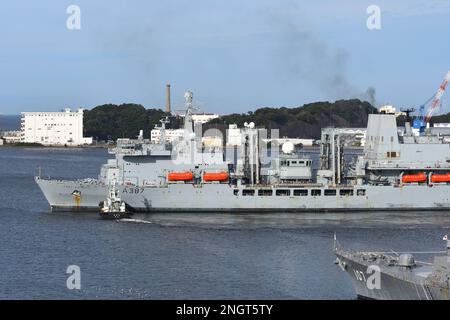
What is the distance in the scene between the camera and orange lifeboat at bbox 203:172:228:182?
40625 mm

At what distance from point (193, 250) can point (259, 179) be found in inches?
480

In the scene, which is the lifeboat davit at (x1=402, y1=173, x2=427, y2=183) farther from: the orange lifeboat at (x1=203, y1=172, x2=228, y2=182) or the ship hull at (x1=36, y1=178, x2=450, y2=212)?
the orange lifeboat at (x1=203, y1=172, x2=228, y2=182)

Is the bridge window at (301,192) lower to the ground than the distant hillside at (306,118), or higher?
lower

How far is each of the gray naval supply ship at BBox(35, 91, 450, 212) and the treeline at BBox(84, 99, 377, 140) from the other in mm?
61543

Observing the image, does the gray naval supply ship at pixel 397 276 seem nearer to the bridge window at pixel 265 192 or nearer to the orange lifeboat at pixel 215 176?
the orange lifeboat at pixel 215 176

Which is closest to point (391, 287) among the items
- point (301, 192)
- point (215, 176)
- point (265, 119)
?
point (215, 176)

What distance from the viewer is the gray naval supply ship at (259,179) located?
4059cm

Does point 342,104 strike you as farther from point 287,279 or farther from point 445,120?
point 287,279

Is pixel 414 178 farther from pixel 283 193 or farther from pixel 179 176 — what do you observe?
pixel 179 176
